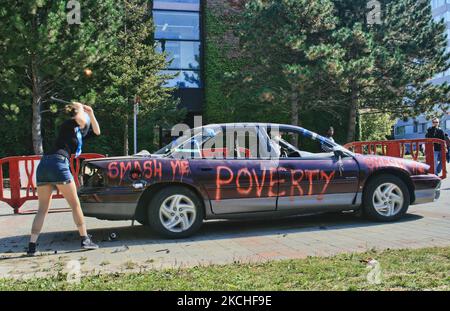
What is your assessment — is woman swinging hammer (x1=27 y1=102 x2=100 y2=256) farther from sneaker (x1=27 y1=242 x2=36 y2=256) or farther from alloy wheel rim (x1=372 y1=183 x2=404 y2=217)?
alloy wheel rim (x1=372 y1=183 x2=404 y2=217)

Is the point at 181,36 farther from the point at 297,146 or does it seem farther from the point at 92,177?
the point at 92,177

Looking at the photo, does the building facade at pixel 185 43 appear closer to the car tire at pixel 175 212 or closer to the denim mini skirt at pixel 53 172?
the car tire at pixel 175 212

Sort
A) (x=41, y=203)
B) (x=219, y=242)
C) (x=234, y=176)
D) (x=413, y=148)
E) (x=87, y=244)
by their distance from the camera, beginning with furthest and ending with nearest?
(x=413, y=148), (x=234, y=176), (x=219, y=242), (x=87, y=244), (x=41, y=203)

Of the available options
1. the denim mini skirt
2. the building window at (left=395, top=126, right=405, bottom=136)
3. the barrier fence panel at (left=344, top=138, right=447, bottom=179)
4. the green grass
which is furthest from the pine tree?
the building window at (left=395, top=126, right=405, bottom=136)

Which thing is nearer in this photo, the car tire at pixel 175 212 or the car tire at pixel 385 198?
the car tire at pixel 175 212

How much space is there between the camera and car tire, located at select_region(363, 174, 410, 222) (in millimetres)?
7176

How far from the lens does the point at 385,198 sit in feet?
23.7

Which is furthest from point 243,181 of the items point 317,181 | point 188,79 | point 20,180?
point 188,79

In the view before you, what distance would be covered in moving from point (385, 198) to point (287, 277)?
11.8 feet

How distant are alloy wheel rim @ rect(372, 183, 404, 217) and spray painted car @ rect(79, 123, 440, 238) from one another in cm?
1


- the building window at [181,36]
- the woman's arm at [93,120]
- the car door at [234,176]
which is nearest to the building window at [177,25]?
the building window at [181,36]

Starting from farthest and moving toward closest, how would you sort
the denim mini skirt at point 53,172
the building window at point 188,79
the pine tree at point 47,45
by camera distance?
the building window at point 188,79
the pine tree at point 47,45
the denim mini skirt at point 53,172

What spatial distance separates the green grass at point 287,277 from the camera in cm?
391
